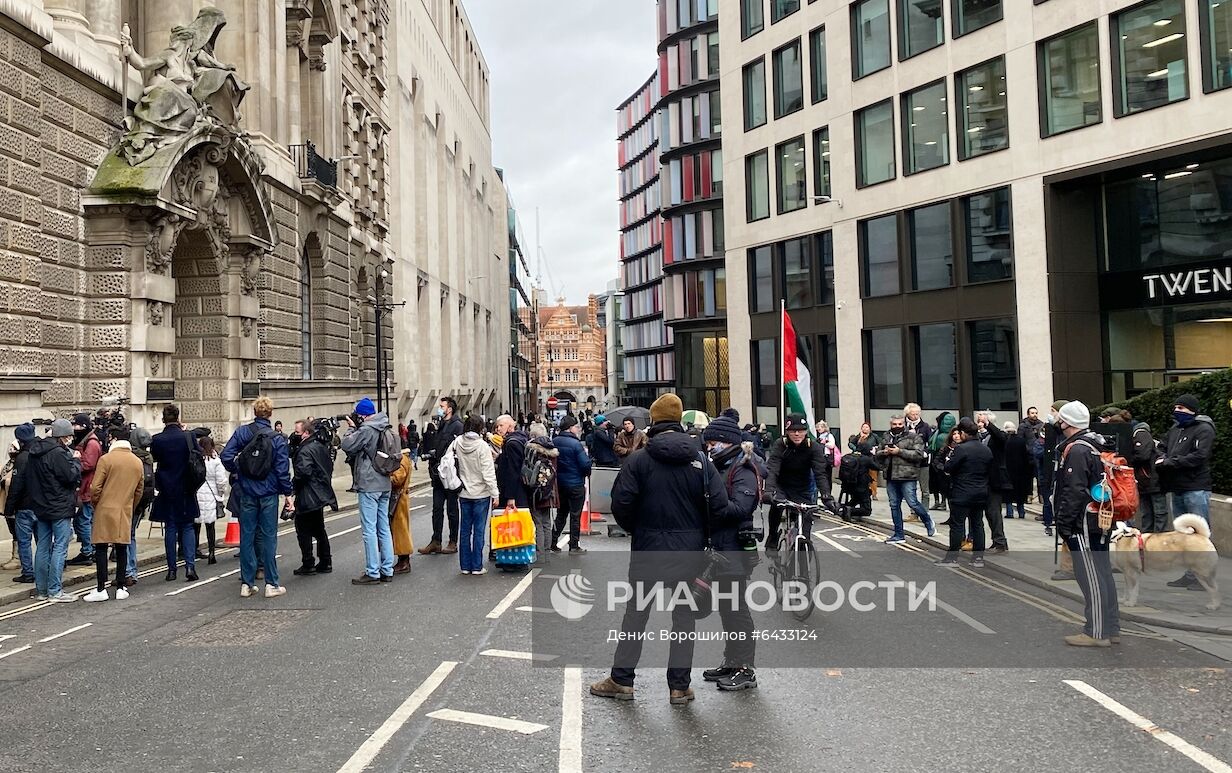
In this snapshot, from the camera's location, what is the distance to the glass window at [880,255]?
2895 centimetres

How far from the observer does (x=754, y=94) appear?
3547cm

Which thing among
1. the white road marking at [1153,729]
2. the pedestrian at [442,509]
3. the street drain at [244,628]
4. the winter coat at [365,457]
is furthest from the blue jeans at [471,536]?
the white road marking at [1153,729]

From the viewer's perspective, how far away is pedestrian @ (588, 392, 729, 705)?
6.12 m

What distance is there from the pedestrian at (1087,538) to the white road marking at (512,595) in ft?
16.0

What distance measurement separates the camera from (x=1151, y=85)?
21.8 m

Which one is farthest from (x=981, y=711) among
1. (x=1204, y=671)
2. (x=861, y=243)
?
(x=861, y=243)

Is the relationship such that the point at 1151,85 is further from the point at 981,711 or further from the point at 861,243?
the point at 981,711

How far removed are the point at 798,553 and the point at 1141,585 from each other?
3.93 meters

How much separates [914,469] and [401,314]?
3224 cm

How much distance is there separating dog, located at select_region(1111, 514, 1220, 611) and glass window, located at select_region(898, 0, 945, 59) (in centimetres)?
2171

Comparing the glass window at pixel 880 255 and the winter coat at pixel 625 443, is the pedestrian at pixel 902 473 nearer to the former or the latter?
the winter coat at pixel 625 443

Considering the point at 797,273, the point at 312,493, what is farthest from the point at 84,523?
the point at 797,273

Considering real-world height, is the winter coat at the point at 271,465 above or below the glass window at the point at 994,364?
below

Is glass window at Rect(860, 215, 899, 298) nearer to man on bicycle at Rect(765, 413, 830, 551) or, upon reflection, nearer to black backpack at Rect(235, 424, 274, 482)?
man on bicycle at Rect(765, 413, 830, 551)
